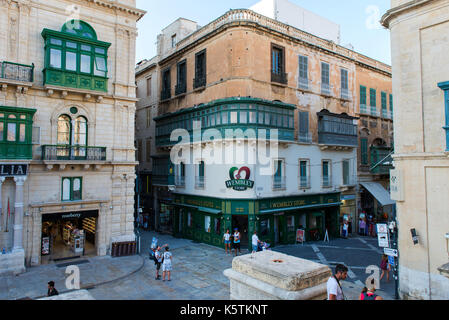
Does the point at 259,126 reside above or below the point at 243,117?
below

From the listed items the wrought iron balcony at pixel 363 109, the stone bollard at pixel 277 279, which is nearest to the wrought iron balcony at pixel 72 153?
the stone bollard at pixel 277 279

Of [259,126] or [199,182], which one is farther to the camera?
[199,182]

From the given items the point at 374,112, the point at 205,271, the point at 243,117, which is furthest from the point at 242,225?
the point at 374,112

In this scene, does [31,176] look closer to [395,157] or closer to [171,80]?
[171,80]

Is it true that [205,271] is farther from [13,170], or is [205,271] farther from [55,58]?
[55,58]

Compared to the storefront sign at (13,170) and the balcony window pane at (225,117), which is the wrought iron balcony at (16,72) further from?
the balcony window pane at (225,117)

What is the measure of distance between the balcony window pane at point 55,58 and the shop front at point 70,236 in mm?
8556

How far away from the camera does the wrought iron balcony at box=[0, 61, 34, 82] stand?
16.3m

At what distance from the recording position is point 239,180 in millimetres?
20594

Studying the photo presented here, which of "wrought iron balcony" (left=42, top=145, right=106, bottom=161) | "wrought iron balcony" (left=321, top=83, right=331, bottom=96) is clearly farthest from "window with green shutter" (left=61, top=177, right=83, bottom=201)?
"wrought iron balcony" (left=321, top=83, right=331, bottom=96)

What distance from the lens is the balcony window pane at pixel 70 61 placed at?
1814 cm

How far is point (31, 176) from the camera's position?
1711 centimetres

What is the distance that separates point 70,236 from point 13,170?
6.60m
